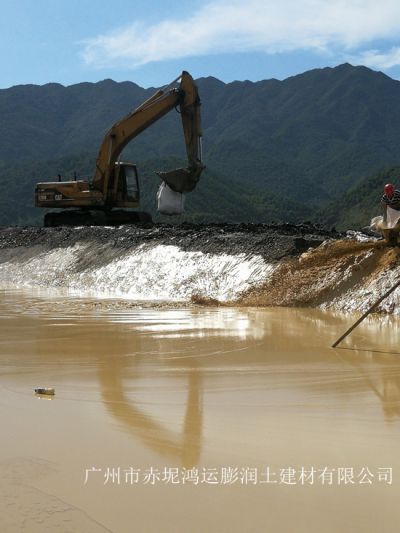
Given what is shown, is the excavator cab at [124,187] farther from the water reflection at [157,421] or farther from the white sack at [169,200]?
the water reflection at [157,421]

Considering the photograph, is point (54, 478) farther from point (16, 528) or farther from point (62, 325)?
point (62, 325)

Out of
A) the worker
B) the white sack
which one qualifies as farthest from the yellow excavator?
the worker

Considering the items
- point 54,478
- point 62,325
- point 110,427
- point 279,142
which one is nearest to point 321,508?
point 54,478

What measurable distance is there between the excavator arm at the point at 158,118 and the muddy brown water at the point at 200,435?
36.3 feet

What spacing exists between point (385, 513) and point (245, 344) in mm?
4568

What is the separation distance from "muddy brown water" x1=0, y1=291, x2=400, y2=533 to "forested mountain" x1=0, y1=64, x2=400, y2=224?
55.2 metres

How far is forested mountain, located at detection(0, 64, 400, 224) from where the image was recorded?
83125 mm

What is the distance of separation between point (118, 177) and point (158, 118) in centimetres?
231

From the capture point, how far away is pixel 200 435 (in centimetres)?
407

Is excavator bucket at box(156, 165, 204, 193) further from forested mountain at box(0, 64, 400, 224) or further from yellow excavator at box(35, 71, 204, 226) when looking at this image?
forested mountain at box(0, 64, 400, 224)

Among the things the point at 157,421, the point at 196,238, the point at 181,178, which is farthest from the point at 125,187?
the point at 157,421

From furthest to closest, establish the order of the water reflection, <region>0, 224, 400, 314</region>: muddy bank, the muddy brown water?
Answer: <region>0, 224, 400, 314</region>: muddy bank < the water reflection < the muddy brown water

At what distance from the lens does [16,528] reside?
2.85 m

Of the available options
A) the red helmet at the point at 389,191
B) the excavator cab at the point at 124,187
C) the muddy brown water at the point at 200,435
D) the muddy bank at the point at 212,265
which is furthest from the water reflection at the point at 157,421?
the excavator cab at the point at 124,187
